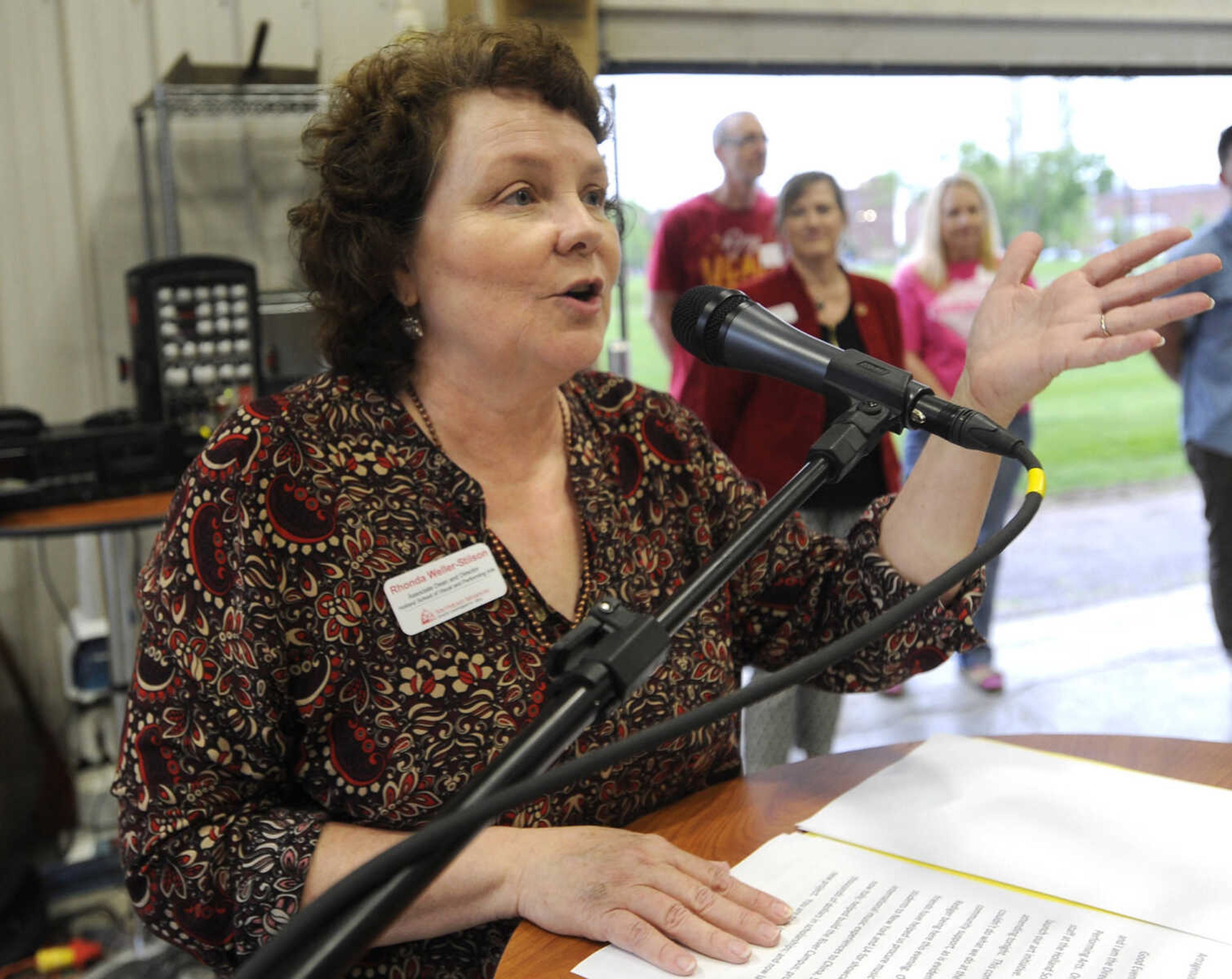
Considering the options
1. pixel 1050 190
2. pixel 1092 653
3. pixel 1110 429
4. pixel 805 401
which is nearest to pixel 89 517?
pixel 805 401

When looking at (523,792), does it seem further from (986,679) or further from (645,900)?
(986,679)

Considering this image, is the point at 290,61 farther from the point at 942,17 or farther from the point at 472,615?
the point at 472,615

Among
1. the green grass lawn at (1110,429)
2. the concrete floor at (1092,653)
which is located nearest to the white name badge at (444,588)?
the concrete floor at (1092,653)

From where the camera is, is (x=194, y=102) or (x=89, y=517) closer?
(x=89, y=517)

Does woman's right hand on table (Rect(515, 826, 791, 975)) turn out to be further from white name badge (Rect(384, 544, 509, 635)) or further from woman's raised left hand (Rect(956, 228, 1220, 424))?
woman's raised left hand (Rect(956, 228, 1220, 424))

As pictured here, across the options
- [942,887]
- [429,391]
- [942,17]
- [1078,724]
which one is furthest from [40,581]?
[942,17]

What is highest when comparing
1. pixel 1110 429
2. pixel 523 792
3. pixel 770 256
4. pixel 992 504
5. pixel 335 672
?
pixel 770 256

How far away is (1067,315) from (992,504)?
8.18 feet

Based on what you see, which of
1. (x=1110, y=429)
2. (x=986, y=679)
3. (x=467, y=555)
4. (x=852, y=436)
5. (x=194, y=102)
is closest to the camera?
(x=852, y=436)

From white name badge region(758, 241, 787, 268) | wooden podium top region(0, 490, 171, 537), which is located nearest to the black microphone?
wooden podium top region(0, 490, 171, 537)

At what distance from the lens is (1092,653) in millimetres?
4000

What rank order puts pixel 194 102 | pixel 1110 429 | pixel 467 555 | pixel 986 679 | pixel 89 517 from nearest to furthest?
pixel 467 555 → pixel 89 517 → pixel 194 102 → pixel 986 679 → pixel 1110 429

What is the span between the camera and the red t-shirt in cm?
321

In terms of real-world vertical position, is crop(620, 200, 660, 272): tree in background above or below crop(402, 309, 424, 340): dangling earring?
above
